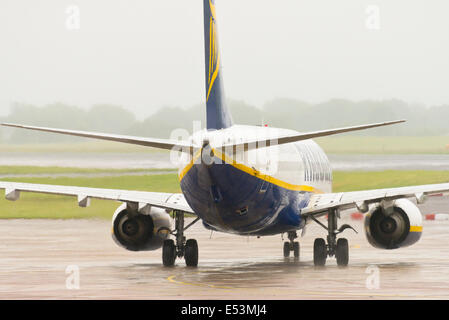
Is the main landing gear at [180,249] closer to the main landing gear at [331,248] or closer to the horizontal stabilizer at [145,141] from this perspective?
the main landing gear at [331,248]

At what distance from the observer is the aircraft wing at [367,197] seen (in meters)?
29.9

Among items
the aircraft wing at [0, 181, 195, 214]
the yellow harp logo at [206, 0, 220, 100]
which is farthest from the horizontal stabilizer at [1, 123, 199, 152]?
the aircraft wing at [0, 181, 195, 214]

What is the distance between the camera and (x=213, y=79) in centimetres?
2722

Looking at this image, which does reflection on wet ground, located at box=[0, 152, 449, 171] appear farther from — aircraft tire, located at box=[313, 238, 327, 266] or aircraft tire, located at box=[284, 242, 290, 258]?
aircraft tire, located at box=[313, 238, 327, 266]

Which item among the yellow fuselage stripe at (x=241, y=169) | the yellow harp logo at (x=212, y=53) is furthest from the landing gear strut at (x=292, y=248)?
the yellow harp logo at (x=212, y=53)

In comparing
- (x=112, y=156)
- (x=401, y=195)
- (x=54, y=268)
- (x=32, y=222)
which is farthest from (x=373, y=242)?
(x=32, y=222)

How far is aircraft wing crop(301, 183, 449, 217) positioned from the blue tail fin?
5.44 m

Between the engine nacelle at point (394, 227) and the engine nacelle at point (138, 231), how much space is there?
690cm

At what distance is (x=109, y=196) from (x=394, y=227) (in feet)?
31.0

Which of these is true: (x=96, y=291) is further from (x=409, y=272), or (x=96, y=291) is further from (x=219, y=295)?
(x=409, y=272)

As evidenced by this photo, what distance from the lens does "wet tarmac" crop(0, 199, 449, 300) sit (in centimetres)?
2317

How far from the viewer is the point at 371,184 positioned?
5366cm

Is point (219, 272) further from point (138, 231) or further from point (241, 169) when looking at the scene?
point (241, 169)
